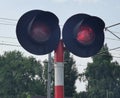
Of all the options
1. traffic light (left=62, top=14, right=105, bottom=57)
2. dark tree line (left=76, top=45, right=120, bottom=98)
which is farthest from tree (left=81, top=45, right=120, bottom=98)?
traffic light (left=62, top=14, right=105, bottom=57)

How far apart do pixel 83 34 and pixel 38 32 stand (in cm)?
48

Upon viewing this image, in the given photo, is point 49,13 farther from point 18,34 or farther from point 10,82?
point 10,82

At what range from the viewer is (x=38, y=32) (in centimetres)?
459

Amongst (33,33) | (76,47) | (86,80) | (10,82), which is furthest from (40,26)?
(86,80)

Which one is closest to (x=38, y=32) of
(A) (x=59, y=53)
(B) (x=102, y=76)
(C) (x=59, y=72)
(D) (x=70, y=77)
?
(A) (x=59, y=53)

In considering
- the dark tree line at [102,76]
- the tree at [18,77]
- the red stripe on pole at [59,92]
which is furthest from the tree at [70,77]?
the red stripe on pole at [59,92]

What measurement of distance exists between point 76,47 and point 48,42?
0.31m

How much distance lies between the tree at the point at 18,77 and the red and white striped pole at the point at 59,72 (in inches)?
3096

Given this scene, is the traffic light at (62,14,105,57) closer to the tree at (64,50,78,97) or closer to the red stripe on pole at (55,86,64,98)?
the red stripe on pole at (55,86,64,98)

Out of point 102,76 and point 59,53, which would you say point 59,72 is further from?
point 102,76

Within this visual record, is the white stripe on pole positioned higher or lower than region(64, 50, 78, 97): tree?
lower

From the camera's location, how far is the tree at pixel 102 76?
291 ft

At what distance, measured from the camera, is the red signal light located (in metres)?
4.70

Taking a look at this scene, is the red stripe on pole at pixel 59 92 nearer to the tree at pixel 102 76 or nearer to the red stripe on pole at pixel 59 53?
the red stripe on pole at pixel 59 53
